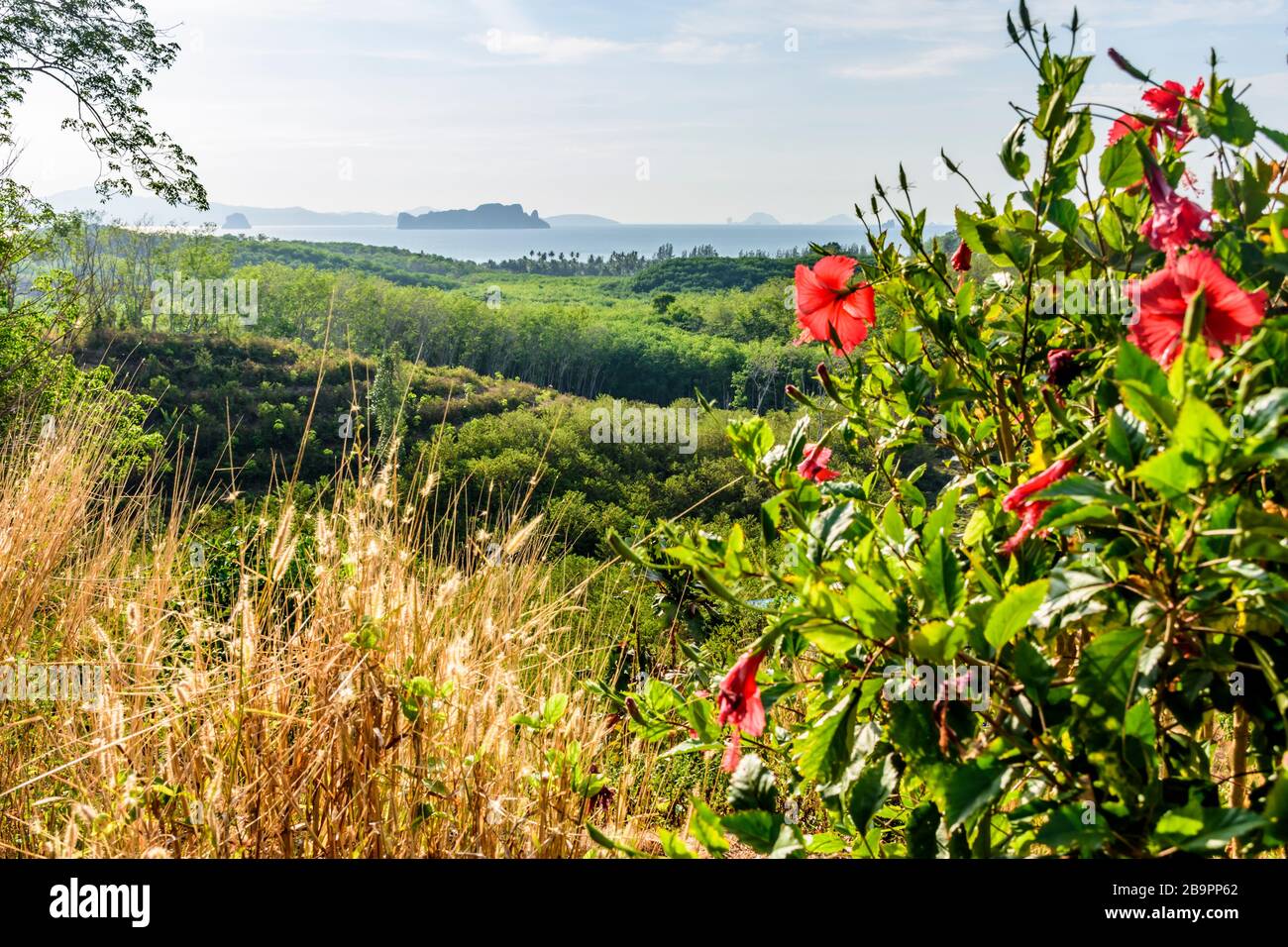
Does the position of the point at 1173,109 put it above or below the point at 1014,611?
above

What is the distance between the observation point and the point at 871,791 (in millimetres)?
757

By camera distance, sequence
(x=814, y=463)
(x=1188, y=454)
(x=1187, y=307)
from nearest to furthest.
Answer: (x=1188, y=454), (x=1187, y=307), (x=814, y=463)

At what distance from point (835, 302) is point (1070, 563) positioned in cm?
47

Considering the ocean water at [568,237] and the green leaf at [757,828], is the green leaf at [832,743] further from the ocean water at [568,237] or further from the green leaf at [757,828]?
the ocean water at [568,237]

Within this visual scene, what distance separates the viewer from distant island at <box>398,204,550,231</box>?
4813 inches

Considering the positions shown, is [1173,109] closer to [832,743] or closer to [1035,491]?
[1035,491]

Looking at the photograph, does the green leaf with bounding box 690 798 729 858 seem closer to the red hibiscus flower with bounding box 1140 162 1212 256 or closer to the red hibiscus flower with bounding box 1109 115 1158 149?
the red hibiscus flower with bounding box 1140 162 1212 256

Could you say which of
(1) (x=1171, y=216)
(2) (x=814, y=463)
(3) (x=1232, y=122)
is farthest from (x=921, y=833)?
(3) (x=1232, y=122)

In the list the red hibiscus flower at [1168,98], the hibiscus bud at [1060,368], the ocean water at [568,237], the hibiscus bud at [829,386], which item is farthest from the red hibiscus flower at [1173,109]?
the ocean water at [568,237]

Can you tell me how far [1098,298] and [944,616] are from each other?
1.64 feet

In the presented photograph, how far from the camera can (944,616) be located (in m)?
0.67

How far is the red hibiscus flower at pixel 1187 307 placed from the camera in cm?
66
